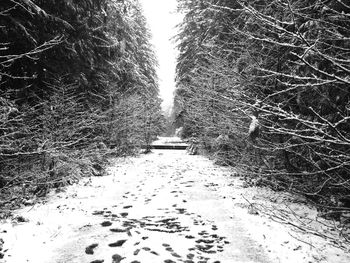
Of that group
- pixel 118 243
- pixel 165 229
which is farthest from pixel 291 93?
pixel 118 243

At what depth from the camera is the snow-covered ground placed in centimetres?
452

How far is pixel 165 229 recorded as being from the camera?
5758 mm

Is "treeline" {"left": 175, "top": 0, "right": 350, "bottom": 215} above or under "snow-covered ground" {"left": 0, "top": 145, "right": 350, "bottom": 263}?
above

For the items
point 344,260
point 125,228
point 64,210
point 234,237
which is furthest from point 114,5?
point 344,260

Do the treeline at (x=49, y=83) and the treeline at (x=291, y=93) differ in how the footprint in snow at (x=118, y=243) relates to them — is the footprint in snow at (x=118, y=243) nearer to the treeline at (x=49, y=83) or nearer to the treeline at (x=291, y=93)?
the treeline at (x=49, y=83)

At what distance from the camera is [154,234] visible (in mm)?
5363

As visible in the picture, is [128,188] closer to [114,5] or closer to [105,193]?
[105,193]

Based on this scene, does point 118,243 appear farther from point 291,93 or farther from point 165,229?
point 291,93

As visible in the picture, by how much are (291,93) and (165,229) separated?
4141mm

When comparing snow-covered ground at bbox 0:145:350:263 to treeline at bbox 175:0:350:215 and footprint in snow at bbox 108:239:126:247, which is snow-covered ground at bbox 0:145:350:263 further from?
treeline at bbox 175:0:350:215

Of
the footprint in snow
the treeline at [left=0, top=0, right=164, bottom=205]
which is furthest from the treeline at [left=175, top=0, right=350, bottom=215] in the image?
the treeline at [left=0, top=0, right=164, bottom=205]

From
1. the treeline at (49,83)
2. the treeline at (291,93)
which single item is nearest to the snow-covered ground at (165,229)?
the treeline at (291,93)

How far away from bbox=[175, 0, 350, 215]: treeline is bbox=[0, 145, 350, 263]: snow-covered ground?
653 mm

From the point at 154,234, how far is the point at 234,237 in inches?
61.0
